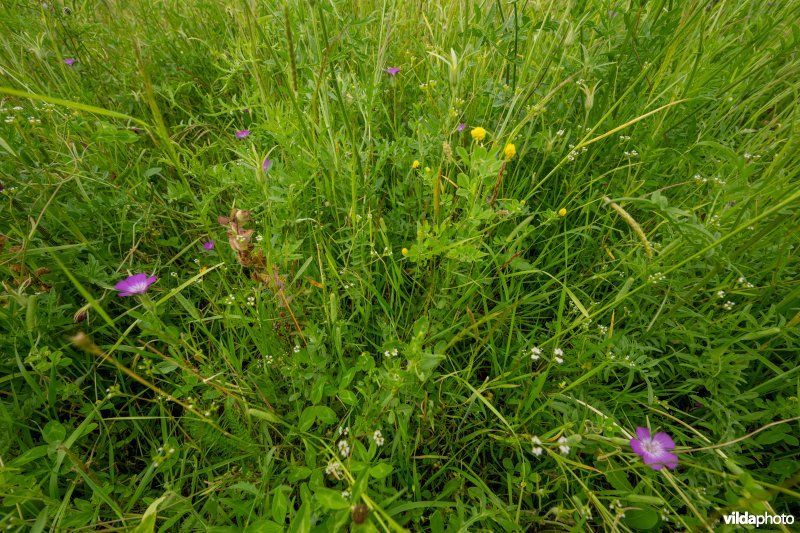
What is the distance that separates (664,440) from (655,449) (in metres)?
0.04

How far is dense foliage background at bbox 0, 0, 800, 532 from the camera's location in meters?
1.03

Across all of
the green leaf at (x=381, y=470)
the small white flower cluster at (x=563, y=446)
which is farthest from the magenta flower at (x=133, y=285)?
the small white flower cluster at (x=563, y=446)

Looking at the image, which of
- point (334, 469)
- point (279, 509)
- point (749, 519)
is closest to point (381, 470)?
point (334, 469)

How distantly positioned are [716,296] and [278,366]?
1343 millimetres

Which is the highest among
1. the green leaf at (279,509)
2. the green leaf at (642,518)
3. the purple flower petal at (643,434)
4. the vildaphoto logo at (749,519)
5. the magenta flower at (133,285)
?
the magenta flower at (133,285)

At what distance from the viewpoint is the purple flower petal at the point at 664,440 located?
104 cm

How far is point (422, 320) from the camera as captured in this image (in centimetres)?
104

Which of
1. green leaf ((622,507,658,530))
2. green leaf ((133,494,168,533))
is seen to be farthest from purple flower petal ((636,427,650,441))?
green leaf ((133,494,168,533))

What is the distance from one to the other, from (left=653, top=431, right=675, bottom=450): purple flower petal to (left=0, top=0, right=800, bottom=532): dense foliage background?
46 millimetres

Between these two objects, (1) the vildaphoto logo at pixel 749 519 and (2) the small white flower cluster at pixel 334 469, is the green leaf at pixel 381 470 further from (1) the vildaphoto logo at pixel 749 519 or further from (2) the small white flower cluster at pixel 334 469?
(1) the vildaphoto logo at pixel 749 519

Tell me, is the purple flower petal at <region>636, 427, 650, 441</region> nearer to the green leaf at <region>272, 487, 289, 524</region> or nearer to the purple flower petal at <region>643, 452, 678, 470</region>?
the purple flower petal at <region>643, 452, 678, 470</region>

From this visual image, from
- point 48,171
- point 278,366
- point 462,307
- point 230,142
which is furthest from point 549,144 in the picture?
point 48,171

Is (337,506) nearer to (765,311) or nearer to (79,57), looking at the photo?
(765,311)

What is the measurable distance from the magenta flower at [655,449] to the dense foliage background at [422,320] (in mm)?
38
